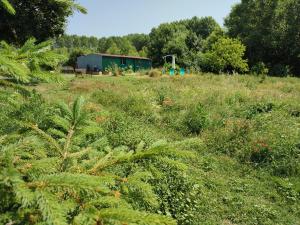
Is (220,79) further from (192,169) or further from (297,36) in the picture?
(297,36)

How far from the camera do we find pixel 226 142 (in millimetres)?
10320

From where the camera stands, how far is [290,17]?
41.6m

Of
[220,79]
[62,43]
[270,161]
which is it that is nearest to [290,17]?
[220,79]

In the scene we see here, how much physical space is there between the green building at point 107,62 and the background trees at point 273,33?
16.9 metres

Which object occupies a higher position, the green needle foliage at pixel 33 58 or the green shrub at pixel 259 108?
the green needle foliage at pixel 33 58

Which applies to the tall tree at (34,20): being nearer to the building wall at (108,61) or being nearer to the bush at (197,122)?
the bush at (197,122)

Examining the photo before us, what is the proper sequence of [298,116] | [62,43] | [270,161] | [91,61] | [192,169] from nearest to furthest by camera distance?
[192,169] → [270,161] → [298,116] → [91,61] → [62,43]

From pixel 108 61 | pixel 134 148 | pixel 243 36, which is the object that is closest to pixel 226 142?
pixel 134 148

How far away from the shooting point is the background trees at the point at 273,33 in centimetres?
4141

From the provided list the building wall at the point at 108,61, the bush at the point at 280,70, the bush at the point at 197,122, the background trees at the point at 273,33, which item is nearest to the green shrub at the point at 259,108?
the bush at the point at 197,122

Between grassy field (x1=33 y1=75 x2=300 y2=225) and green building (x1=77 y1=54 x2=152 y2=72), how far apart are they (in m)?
31.0

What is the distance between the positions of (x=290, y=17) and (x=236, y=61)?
12.1 metres

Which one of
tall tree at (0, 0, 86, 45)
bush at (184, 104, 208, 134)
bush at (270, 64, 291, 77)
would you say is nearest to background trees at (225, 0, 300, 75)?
bush at (270, 64, 291, 77)

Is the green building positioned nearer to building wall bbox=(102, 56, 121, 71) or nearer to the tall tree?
building wall bbox=(102, 56, 121, 71)
